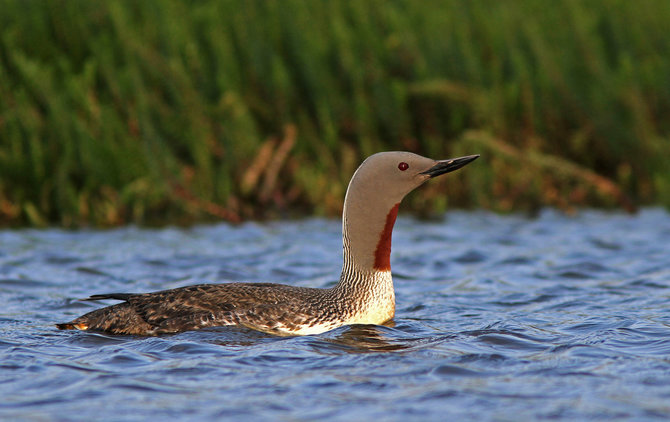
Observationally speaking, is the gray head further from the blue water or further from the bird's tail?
the bird's tail

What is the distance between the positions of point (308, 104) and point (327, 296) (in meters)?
4.72

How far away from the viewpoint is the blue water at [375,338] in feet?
13.9

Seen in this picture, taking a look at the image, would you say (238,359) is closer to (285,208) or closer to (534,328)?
(534,328)

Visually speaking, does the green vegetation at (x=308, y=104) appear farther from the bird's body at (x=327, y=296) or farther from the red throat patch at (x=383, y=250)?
the red throat patch at (x=383, y=250)

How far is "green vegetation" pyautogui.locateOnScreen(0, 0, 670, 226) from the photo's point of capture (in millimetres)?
9359

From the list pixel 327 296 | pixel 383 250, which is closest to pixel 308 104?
pixel 383 250

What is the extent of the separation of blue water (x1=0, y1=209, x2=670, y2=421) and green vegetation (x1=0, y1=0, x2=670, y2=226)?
1.85 feet

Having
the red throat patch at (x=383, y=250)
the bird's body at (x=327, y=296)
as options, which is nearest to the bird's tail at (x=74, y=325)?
the bird's body at (x=327, y=296)

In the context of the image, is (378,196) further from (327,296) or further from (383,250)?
(327,296)

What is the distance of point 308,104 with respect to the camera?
10.4 metres

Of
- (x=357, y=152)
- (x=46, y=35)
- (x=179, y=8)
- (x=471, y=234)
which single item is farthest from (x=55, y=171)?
(x=471, y=234)

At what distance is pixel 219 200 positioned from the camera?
975 cm

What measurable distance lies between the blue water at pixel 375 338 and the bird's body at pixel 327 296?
120mm

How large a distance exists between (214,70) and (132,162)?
1.34 m
